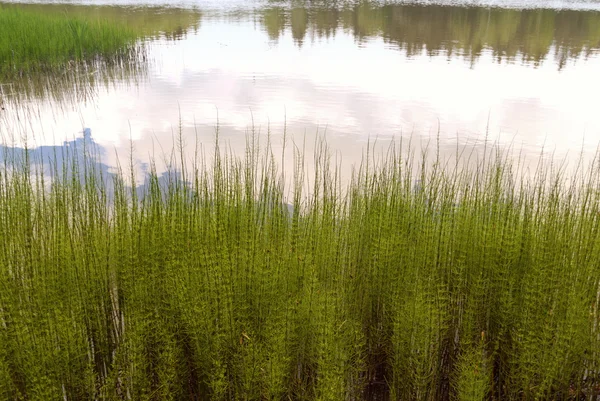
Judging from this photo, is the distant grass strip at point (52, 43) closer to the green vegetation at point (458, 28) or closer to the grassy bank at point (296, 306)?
the green vegetation at point (458, 28)

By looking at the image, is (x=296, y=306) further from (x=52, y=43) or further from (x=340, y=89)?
(x=52, y=43)

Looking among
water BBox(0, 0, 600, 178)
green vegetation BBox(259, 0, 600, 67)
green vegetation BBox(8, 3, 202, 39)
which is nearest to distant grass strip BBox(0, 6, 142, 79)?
water BBox(0, 0, 600, 178)

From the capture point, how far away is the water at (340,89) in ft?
24.3

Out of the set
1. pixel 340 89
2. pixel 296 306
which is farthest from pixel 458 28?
pixel 296 306

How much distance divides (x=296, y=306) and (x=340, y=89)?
7.53m

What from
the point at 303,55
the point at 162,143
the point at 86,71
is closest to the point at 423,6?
the point at 303,55

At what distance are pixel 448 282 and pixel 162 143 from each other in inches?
193

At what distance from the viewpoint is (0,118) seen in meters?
7.46

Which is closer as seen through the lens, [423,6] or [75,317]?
[75,317]

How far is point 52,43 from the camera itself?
10.0 m

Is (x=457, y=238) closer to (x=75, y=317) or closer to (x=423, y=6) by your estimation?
(x=75, y=317)

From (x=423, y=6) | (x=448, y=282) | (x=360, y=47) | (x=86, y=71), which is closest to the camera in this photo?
(x=448, y=282)

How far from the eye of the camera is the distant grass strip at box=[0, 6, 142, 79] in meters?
9.30

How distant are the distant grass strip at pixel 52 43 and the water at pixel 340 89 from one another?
0.54 meters
